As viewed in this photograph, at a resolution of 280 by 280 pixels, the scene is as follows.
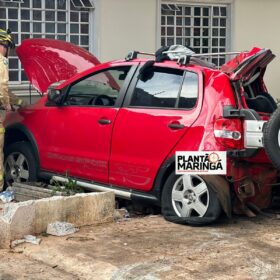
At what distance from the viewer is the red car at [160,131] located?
6.32 meters

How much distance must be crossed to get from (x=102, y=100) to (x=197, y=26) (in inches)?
258

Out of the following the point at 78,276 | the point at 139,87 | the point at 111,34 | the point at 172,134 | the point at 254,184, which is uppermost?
the point at 111,34

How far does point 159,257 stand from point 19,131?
316cm

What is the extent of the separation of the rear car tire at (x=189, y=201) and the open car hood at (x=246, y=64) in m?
1.10

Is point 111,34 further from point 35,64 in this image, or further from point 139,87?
point 139,87

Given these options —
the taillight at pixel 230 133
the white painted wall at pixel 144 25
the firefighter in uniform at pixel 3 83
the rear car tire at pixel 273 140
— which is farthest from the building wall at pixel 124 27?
the rear car tire at pixel 273 140

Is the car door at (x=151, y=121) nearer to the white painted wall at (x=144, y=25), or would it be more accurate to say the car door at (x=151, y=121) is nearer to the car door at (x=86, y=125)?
the car door at (x=86, y=125)

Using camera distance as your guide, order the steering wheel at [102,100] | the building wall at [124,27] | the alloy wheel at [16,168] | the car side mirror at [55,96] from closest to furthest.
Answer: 1. the steering wheel at [102,100]
2. the car side mirror at [55,96]
3. the alloy wheel at [16,168]
4. the building wall at [124,27]

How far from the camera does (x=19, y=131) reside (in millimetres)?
7996

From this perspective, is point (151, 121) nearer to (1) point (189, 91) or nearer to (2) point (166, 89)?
(2) point (166, 89)

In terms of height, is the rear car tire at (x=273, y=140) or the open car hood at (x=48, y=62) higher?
the open car hood at (x=48, y=62)

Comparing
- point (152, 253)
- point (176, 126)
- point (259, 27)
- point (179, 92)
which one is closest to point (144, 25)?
point (259, 27)

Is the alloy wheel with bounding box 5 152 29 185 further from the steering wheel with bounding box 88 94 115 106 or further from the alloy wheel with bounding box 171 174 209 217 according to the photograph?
the alloy wheel with bounding box 171 174 209 217

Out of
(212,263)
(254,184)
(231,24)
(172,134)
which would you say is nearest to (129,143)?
(172,134)
